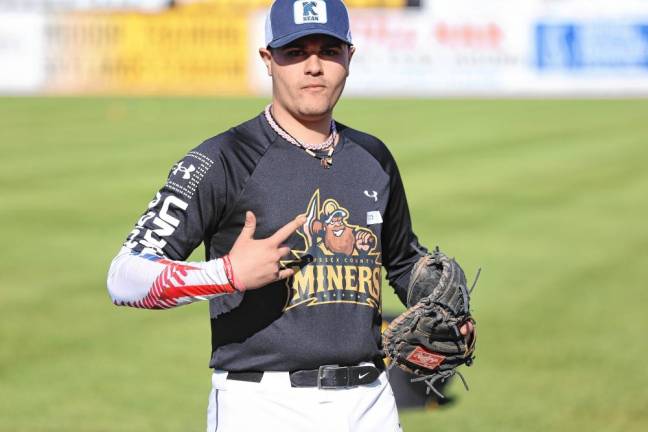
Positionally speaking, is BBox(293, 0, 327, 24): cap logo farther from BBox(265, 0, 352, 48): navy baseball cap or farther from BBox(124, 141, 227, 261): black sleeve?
BBox(124, 141, 227, 261): black sleeve

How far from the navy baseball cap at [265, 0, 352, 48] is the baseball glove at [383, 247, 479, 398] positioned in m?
0.94

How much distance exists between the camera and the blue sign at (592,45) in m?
30.9

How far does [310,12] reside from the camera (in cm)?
436

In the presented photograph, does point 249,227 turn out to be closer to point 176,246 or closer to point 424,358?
point 176,246

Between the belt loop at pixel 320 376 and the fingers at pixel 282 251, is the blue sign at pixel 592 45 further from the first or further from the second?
the fingers at pixel 282 251

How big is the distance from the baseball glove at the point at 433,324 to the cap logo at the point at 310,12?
1.02m

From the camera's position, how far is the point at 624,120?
2523 cm

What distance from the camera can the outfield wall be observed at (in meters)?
31.1

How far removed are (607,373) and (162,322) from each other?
12.9ft

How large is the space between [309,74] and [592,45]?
90.9ft

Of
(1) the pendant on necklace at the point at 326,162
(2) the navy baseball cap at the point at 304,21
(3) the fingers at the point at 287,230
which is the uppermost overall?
(2) the navy baseball cap at the point at 304,21

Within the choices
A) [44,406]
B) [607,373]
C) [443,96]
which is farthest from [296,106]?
[443,96]

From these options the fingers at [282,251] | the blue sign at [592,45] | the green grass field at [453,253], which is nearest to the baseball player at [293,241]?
the fingers at [282,251]

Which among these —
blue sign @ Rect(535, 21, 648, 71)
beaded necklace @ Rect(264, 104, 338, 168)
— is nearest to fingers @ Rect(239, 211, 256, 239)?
beaded necklace @ Rect(264, 104, 338, 168)
